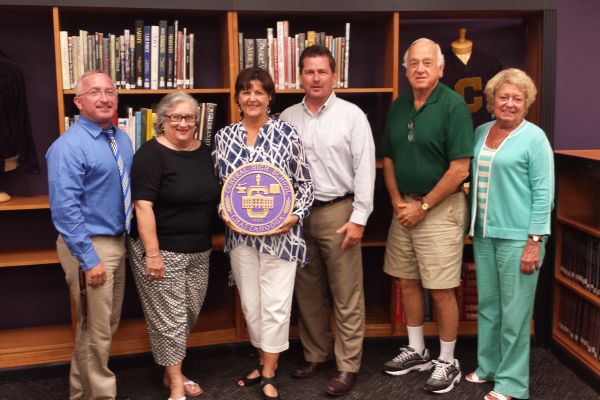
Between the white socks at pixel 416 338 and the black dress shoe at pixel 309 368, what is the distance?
444 millimetres

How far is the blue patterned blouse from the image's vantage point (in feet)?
8.73

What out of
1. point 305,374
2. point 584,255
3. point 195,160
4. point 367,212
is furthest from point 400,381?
point 195,160

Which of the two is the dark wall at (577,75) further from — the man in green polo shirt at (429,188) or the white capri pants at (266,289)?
the white capri pants at (266,289)

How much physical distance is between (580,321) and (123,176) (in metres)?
2.45

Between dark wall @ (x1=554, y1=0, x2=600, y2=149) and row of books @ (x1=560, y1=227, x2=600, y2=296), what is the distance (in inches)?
32.1

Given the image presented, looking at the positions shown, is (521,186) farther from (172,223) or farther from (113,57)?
(113,57)

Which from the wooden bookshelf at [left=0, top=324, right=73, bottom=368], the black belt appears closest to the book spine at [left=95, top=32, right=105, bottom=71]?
the black belt

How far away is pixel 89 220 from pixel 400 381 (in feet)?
5.59

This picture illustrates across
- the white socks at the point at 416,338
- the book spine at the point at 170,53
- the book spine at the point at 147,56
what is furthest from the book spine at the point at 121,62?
the white socks at the point at 416,338

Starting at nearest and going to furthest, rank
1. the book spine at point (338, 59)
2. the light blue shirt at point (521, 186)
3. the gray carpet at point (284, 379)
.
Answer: the light blue shirt at point (521, 186)
the gray carpet at point (284, 379)
the book spine at point (338, 59)

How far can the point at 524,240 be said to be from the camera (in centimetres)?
269


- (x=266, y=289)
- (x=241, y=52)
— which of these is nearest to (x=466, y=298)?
(x=266, y=289)

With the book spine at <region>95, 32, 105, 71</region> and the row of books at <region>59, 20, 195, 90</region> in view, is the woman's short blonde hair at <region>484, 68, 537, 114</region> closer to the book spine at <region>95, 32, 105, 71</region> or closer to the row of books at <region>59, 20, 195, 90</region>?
the row of books at <region>59, 20, 195, 90</region>

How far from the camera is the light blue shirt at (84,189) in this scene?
2.37 m
